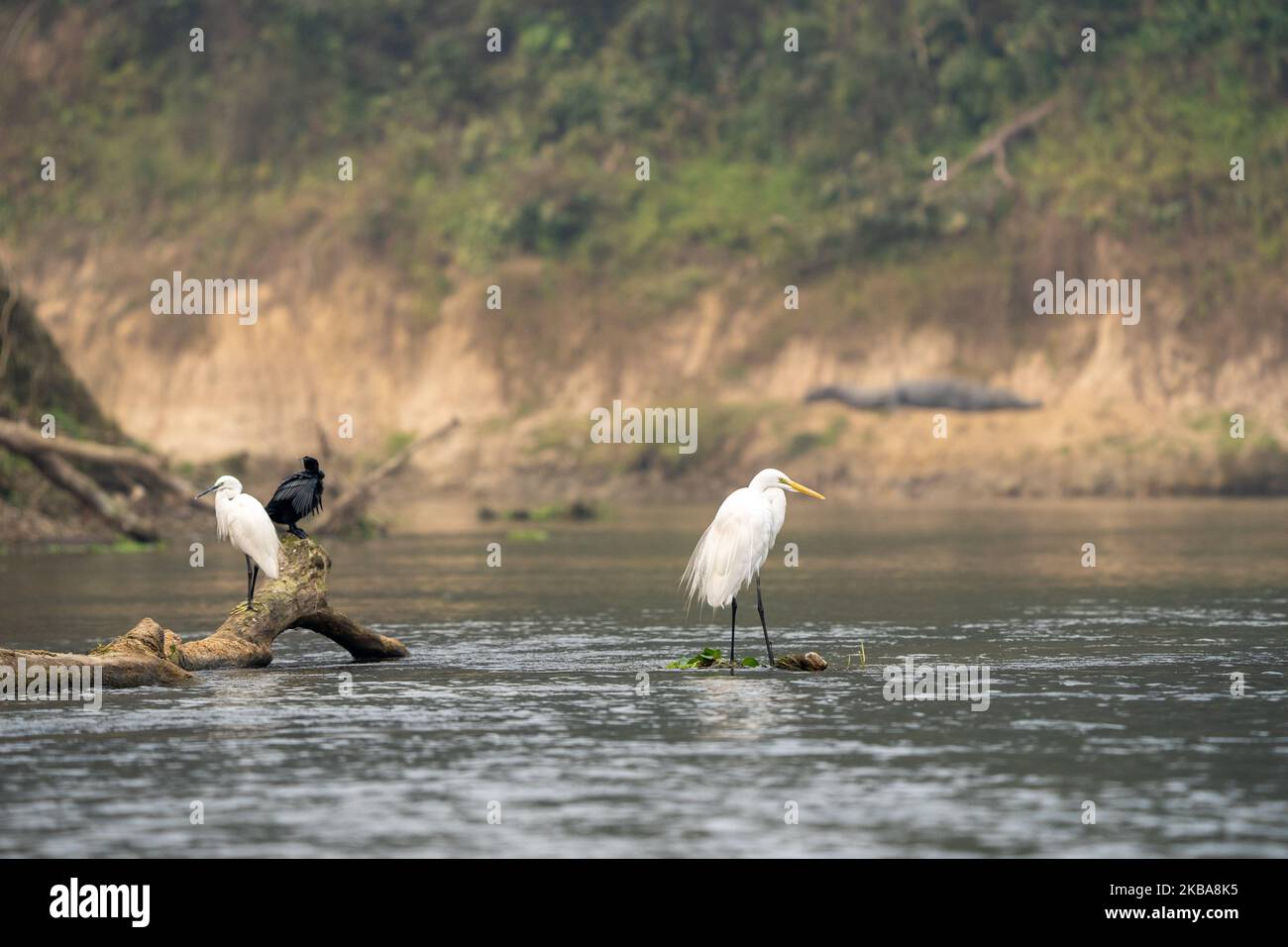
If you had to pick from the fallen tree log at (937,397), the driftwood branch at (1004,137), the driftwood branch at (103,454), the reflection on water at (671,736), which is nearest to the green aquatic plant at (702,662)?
the reflection on water at (671,736)

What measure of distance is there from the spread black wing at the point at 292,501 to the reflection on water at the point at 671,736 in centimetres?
149

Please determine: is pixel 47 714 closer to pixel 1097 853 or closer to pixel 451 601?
pixel 1097 853

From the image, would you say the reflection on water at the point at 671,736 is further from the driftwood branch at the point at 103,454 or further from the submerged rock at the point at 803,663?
the driftwood branch at the point at 103,454

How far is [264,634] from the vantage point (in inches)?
797

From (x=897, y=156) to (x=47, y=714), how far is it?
62.7 meters

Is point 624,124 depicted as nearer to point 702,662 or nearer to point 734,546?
point 702,662

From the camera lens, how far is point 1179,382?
65.1 metres

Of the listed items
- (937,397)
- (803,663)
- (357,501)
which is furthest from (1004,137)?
(803,663)

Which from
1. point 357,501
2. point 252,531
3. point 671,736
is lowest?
point 671,736

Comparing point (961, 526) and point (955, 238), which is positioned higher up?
point (955, 238)

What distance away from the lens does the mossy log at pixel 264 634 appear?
18781 mm

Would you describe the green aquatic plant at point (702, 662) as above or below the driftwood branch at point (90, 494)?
below

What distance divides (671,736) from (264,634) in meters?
5.97
